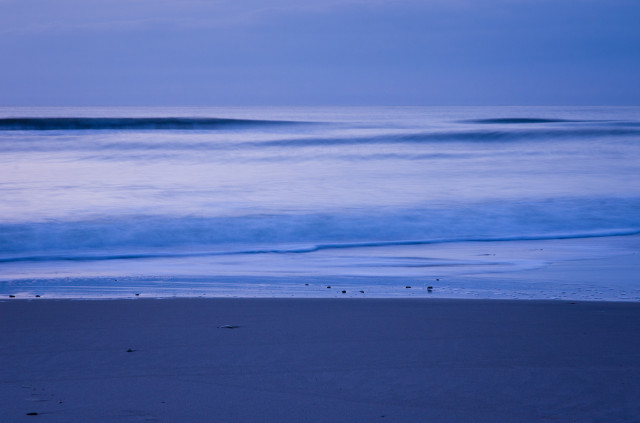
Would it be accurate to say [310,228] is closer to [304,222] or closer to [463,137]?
[304,222]

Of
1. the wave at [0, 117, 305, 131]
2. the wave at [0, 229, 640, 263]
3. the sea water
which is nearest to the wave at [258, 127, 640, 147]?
the sea water

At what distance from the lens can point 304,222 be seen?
26.8 feet

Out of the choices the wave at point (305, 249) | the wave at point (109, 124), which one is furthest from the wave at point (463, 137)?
the wave at point (305, 249)

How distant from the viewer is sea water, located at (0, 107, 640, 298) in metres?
4.67
